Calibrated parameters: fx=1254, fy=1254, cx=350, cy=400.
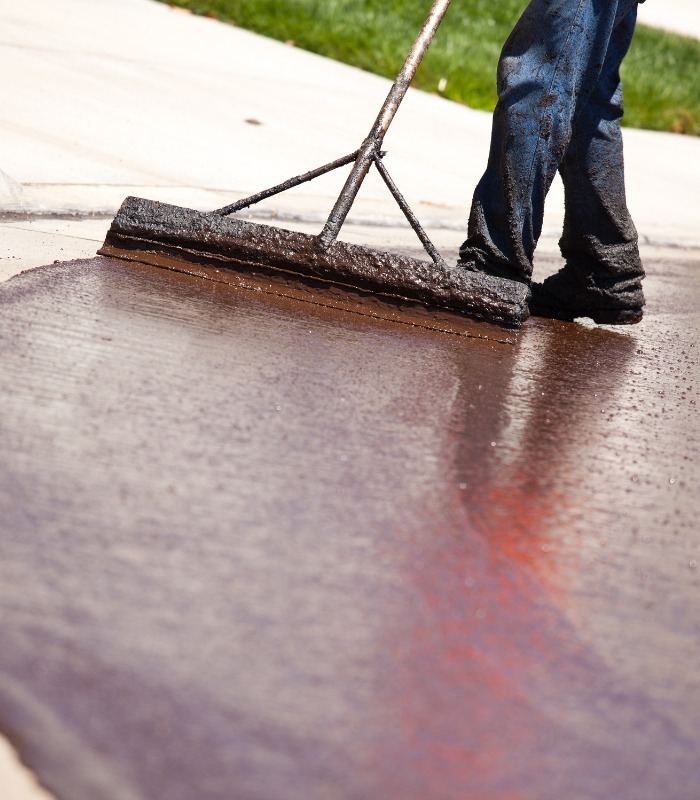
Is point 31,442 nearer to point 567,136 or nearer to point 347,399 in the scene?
point 347,399

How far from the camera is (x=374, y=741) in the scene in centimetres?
137

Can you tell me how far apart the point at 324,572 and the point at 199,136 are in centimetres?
412

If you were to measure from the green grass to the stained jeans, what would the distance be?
480 cm

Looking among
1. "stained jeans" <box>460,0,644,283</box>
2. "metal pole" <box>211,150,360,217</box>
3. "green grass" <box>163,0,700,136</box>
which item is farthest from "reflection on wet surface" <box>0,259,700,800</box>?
"green grass" <box>163,0,700,136</box>

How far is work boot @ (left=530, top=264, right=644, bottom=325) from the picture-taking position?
12.3 ft

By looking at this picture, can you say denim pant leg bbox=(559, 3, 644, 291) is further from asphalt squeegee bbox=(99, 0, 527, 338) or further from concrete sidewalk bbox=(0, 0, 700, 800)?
concrete sidewalk bbox=(0, 0, 700, 800)

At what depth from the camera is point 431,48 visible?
30.8ft

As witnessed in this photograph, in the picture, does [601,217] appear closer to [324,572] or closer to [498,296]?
[498,296]

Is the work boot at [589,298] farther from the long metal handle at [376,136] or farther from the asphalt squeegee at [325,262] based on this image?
the long metal handle at [376,136]

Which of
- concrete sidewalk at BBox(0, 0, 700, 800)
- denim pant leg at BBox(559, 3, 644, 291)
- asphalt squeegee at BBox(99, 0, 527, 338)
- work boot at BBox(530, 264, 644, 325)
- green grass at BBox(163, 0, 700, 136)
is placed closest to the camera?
asphalt squeegee at BBox(99, 0, 527, 338)

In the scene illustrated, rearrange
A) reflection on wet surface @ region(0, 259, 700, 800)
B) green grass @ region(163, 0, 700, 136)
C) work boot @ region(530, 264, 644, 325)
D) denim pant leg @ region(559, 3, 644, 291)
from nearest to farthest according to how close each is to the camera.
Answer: reflection on wet surface @ region(0, 259, 700, 800)
denim pant leg @ region(559, 3, 644, 291)
work boot @ region(530, 264, 644, 325)
green grass @ region(163, 0, 700, 136)

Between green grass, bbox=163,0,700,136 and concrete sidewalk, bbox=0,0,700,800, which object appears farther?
green grass, bbox=163,0,700,136

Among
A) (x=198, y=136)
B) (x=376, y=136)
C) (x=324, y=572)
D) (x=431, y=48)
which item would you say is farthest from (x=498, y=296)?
(x=431, y=48)

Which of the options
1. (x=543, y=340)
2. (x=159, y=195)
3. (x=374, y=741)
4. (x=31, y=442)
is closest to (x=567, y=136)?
(x=543, y=340)
